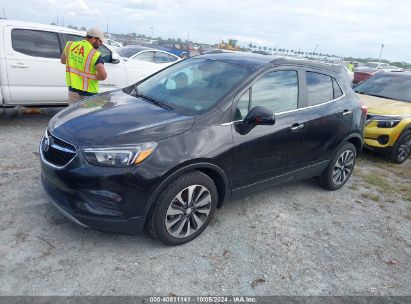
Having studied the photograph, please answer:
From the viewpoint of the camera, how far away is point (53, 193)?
3.11 metres

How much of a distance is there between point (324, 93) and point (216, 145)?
2037mm

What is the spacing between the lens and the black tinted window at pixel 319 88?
14.0ft

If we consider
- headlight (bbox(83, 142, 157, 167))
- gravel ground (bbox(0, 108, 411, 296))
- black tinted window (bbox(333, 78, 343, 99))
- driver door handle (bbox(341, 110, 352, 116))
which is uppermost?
black tinted window (bbox(333, 78, 343, 99))

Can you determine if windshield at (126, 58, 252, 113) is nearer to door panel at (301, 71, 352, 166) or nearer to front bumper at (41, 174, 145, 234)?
door panel at (301, 71, 352, 166)

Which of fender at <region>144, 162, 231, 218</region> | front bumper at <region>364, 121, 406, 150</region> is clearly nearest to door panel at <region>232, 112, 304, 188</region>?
fender at <region>144, 162, 231, 218</region>

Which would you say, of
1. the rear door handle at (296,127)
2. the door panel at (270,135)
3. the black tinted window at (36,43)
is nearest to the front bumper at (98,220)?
the door panel at (270,135)

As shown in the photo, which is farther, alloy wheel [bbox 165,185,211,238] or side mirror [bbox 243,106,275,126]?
side mirror [bbox 243,106,275,126]

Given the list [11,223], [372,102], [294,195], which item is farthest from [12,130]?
[372,102]

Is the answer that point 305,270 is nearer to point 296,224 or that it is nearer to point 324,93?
point 296,224

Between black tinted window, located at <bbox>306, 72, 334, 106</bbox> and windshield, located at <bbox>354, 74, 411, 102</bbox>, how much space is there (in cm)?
341

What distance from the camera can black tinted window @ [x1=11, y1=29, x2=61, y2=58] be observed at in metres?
5.98

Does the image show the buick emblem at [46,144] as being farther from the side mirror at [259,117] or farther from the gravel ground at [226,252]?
the side mirror at [259,117]

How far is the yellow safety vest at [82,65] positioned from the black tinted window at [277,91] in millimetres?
2677

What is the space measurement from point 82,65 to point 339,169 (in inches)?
159
